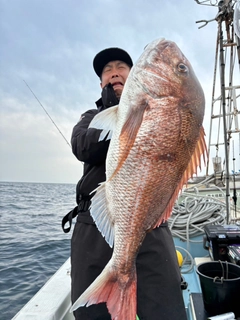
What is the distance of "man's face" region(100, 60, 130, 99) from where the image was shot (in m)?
1.82

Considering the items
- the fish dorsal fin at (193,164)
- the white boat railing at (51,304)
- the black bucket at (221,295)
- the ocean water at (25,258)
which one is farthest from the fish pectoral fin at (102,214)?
the ocean water at (25,258)

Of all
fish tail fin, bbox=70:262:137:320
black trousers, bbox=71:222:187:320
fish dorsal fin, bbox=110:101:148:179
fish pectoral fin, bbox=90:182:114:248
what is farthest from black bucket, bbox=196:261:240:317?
fish dorsal fin, bbox=110:101:148:179

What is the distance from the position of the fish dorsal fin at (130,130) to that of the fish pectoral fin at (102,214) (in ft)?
0.55

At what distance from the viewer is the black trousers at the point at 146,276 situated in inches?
61.6

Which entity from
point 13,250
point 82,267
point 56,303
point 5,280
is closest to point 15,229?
point 13,250

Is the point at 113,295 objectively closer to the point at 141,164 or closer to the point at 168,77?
the point at 141,164

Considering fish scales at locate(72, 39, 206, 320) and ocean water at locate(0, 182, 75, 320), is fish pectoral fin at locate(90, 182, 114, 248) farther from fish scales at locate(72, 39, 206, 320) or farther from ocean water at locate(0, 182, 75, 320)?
ocean water at locate(0, 182, 75, 320)

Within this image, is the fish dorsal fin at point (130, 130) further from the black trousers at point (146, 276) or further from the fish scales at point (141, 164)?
the black trousers at point (146, 276)

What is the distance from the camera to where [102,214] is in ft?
4.22

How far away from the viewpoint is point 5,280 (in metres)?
5.35

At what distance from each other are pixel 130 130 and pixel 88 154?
404mm

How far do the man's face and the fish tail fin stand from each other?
1.13 m

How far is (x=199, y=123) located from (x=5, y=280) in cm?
552

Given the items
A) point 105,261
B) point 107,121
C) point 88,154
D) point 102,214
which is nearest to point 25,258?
point 105,261
